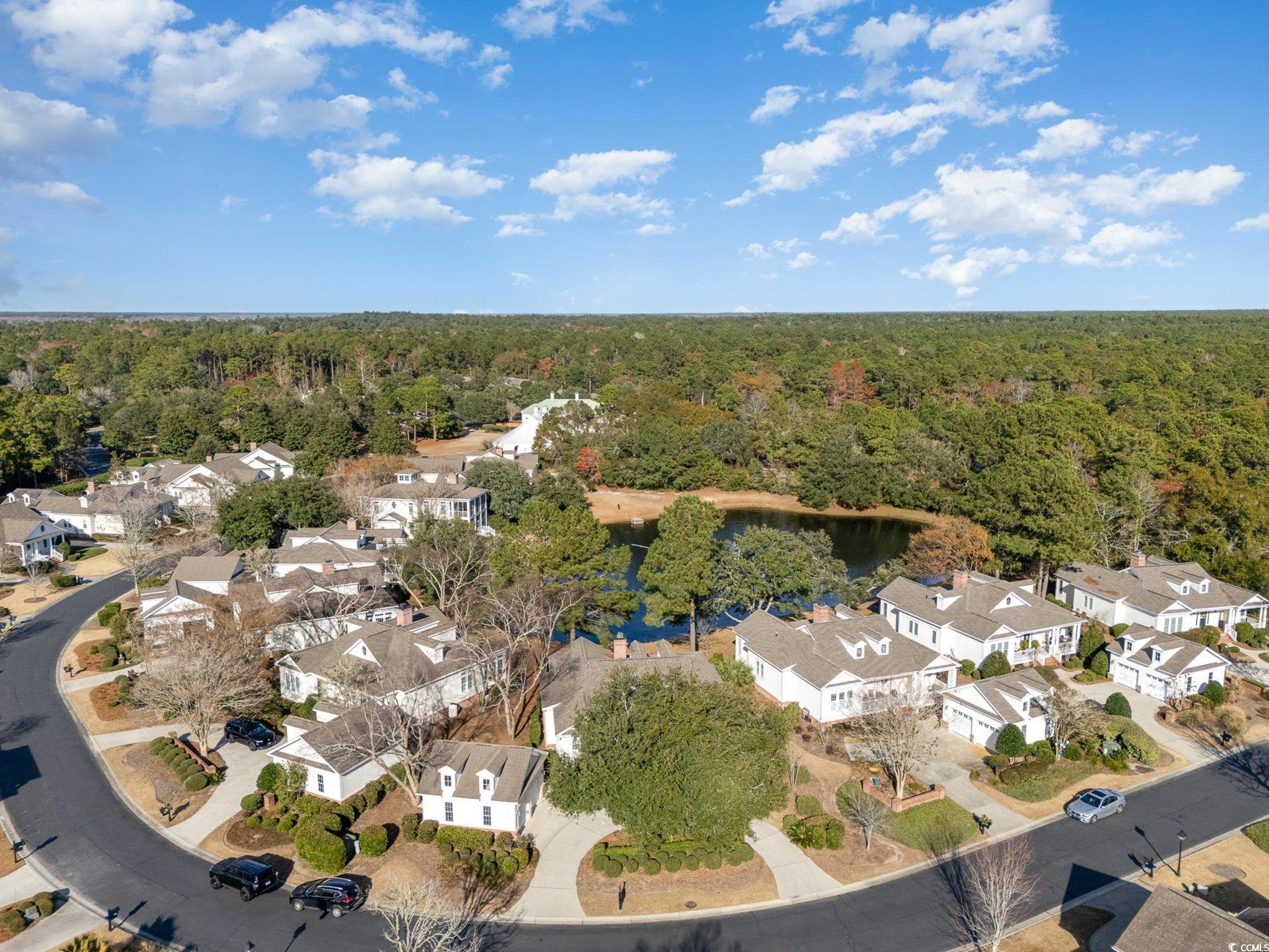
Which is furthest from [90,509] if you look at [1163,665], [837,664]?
[1163,665]

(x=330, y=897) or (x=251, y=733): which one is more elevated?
(x=330, y=897)

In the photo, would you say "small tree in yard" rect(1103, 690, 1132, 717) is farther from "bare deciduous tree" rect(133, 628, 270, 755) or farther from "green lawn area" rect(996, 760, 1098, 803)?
"bare deciduous tree" rect(133, 628, 270, 755)

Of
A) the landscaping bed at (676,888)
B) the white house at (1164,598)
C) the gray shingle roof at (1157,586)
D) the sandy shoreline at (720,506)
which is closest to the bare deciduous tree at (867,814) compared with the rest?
the landscaping bed at (676,888)

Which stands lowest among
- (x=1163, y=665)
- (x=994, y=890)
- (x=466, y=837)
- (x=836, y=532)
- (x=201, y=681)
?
(x=836, y=532)

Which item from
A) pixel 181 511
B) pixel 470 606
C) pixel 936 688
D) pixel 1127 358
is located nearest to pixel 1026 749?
pixel 936 688

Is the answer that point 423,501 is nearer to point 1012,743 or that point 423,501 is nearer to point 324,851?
point 324,851

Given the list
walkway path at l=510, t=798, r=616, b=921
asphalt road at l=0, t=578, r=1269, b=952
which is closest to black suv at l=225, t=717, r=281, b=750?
asphalt road at l=0, t=578, r=1269, b=952
